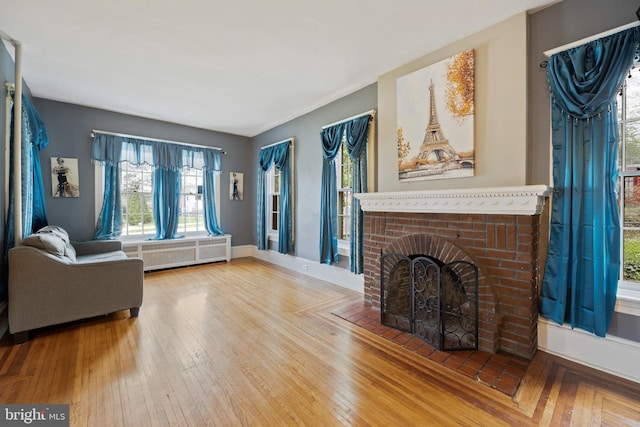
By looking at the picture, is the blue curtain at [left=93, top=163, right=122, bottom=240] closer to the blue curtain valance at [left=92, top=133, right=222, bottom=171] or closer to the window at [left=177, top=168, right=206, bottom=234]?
the blue curtain valance at [left=92, top=133, right=222, bottom=171]

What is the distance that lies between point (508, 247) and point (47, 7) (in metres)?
4.24

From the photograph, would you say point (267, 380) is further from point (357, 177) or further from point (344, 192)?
point (344, 192)

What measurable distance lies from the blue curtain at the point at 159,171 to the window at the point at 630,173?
5.75 metres

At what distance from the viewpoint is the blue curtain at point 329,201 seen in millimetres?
4066

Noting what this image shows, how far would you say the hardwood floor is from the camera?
62.7 inches

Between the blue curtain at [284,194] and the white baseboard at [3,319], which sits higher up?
the blue curtain at [284,194]

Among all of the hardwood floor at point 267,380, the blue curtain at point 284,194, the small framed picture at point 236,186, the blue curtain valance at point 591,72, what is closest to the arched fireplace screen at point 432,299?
the hardwood floor at point 267,380

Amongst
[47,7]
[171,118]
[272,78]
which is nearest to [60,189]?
[171,118]

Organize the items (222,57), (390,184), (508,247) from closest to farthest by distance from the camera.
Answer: (508,247), (222,57), (390,184)

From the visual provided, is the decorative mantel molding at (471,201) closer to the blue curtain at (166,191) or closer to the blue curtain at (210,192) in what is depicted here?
the blue curtain at (210,192)

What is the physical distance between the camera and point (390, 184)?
321 centimetres

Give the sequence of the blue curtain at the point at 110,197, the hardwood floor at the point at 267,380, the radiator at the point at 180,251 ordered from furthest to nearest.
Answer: the radiator at the point at 180,251
the blue curtain at the point at 110,197
the hardwood floor at the point at 267,380

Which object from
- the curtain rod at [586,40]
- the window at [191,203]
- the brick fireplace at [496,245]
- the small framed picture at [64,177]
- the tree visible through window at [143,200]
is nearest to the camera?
the curtain rod at [586,40]

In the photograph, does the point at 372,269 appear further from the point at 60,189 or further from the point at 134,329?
the point at 60,189
